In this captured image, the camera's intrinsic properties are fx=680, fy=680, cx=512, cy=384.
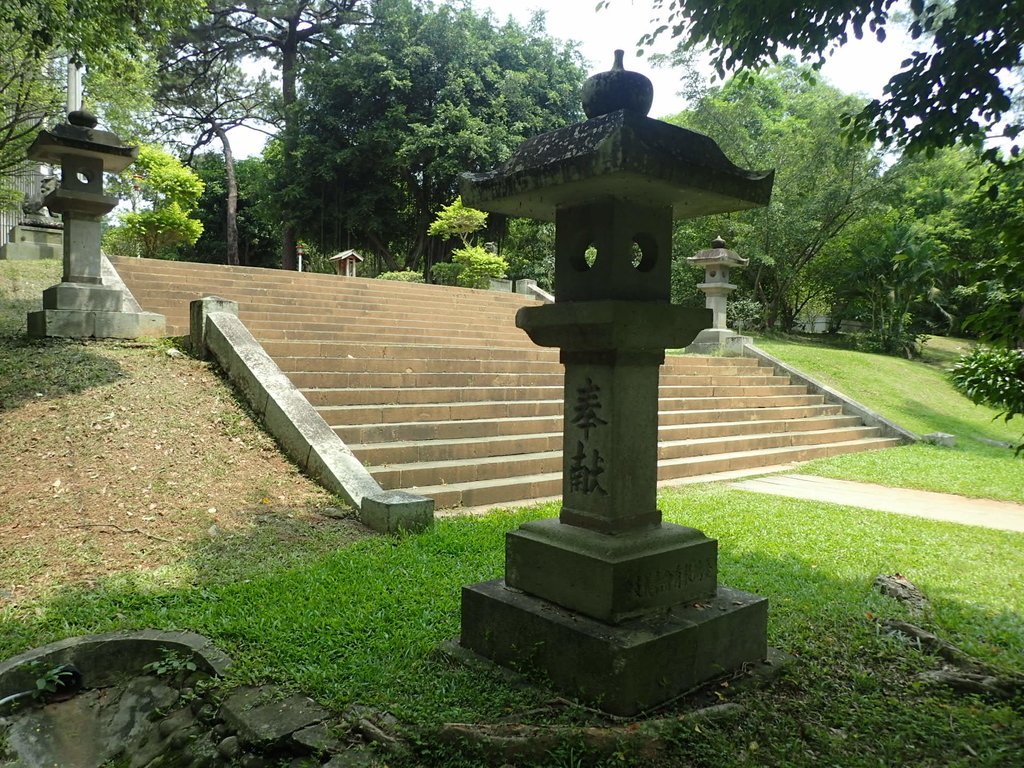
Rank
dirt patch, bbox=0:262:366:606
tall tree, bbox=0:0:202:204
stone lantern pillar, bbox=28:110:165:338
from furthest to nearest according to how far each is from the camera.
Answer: stone lantern pillar, bbox=28:110:165:338 → tall tree, bbox=0:0:202:204 → dirt patch, bbox=0:262:366:606

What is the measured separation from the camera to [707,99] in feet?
69.7

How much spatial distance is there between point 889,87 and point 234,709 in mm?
4498

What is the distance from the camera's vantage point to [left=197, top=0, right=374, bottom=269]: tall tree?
24.0 m

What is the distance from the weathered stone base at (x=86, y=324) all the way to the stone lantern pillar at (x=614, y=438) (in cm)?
609

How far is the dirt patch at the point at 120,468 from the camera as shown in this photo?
4.54 meters

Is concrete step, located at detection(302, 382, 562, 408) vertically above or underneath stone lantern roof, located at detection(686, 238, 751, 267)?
underneath

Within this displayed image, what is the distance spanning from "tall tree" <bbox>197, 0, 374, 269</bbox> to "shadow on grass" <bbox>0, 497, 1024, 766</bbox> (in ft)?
70.4

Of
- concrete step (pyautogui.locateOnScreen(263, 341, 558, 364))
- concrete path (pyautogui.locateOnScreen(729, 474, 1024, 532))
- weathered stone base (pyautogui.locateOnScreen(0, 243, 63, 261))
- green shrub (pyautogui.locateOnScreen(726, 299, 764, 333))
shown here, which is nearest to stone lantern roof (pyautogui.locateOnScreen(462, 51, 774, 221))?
concrete step (pyautogui.locateOnScreen(263, 341, 558, 364))

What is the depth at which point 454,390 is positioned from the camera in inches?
320

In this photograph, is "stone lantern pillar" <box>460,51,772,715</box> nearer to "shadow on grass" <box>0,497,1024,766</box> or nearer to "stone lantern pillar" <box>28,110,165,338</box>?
"shadow on grass" <box>0,497,1024,766</box>

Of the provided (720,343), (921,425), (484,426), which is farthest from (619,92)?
(921,425)

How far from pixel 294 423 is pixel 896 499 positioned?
663 cm

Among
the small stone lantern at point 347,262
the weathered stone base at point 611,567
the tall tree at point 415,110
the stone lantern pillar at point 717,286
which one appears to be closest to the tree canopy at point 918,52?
the weathered stone base at point 611,567

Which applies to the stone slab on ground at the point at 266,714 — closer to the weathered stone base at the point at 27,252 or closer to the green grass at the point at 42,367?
the green grass at the point at 42,367
